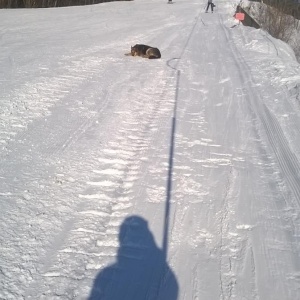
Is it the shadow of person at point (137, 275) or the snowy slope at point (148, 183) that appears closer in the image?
the shadow of person at point (137, 275)

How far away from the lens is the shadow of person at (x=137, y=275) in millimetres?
2732

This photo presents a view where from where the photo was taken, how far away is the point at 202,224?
3.49 meters

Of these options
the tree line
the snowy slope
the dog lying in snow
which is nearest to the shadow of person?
the snowy slope

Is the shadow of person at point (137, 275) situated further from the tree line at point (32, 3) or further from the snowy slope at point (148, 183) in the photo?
the tree line at point (32, 3)

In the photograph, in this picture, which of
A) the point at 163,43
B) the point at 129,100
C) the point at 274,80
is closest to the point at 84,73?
the point at 129,100

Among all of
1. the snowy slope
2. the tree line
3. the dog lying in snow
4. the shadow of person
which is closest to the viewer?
the shadow of person

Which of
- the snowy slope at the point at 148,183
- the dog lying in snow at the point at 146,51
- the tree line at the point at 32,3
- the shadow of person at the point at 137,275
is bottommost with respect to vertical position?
the shadow of person at the point at 137,275

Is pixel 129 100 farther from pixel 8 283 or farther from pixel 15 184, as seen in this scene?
pixel 8 283

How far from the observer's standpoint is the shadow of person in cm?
273

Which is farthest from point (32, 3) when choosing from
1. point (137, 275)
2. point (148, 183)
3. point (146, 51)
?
point (137, 275)

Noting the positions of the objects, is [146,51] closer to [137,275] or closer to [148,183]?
[148,183]

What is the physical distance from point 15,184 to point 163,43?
11049mm

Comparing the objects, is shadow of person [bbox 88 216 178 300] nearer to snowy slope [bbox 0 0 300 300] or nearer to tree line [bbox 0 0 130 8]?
snowy slope [bbox 0 0 300 300]

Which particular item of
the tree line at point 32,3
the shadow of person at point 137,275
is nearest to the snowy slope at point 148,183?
the shadow of person at point 137,275
